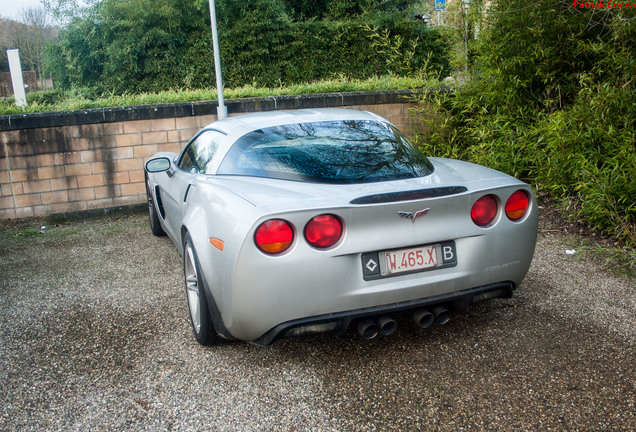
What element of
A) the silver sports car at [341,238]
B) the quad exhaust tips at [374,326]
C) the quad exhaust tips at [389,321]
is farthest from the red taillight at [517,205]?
the quad exhaust tips at [374,326]

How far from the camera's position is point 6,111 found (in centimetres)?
625

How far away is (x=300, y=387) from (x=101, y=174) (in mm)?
4868

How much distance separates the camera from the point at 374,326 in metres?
2.54

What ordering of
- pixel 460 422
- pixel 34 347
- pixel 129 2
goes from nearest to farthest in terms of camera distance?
1. pixel 460 422
2. pixel 34 347
3. pixel 129 2

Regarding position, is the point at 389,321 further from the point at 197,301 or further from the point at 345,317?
the point at 197,301

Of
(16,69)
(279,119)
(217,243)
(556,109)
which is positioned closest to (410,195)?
(217,243)

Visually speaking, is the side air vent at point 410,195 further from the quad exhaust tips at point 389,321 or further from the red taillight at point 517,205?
the quad exhaust tips at point 389,321

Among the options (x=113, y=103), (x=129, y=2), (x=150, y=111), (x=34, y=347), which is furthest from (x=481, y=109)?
(x=129, y=2)

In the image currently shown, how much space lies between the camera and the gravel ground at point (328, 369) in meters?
2.29

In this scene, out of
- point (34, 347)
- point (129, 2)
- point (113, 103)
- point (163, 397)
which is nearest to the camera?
point (163, 397)

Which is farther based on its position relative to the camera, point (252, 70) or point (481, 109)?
point (252, 70)

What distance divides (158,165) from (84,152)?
8.73 feet

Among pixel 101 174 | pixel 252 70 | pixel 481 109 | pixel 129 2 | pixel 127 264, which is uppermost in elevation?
pixel 129 2

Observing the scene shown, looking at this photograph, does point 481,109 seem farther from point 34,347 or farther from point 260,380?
point 34,347
